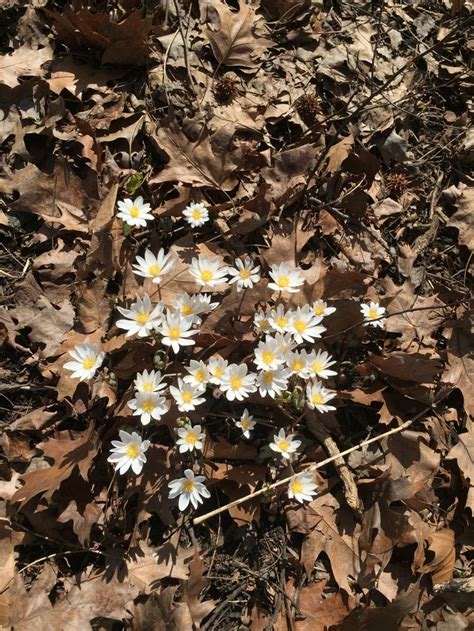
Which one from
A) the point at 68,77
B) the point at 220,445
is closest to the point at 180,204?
the point at 68,77

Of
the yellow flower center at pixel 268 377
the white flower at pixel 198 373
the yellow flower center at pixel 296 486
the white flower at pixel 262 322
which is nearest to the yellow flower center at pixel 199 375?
the white flower at pixel 198 373

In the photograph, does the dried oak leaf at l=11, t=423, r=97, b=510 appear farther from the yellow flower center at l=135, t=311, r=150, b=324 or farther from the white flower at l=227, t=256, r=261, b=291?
the white flower at l=227, t=256, r=261, b=291

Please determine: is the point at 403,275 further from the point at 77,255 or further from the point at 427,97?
the point at 77,255

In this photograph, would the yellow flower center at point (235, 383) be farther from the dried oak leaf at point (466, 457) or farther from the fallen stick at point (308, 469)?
the dried oak leaf at point (466, 457)

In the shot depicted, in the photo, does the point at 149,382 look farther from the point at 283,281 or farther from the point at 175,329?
the point at 283,281

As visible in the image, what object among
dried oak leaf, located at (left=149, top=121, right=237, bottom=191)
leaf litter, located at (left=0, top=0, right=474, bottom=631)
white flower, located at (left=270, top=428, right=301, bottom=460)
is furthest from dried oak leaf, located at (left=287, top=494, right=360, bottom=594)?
dried oak leaf, located at (left=149, top=121, right=237, bottom=191)

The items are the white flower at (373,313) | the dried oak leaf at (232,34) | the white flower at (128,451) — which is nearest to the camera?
the white flower at (128,451)
